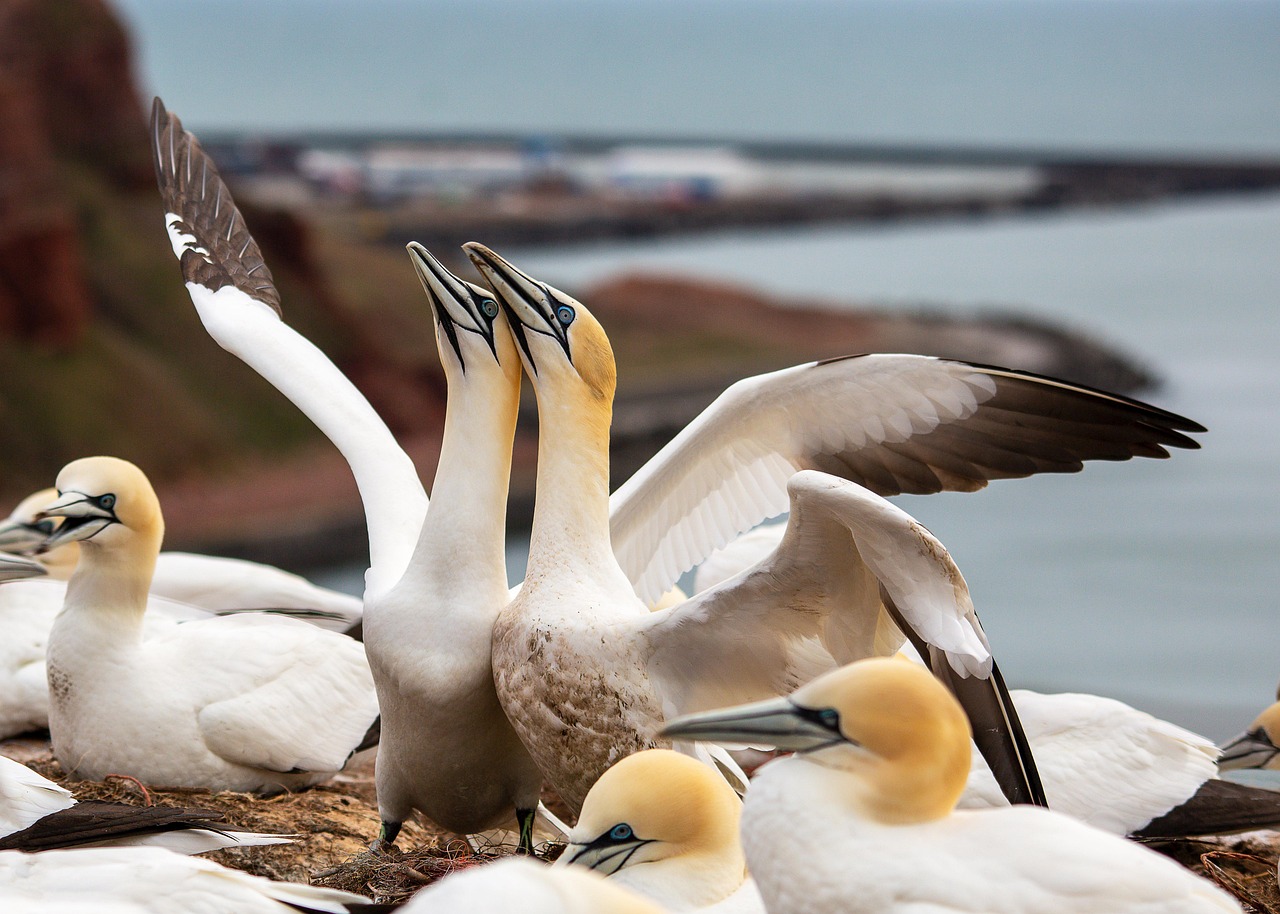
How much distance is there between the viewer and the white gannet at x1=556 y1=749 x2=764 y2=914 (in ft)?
9.42

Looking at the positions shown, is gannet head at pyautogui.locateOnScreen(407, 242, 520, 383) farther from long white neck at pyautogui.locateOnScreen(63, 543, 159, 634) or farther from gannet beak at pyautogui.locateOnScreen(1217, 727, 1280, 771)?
gannet beak at pyautogui.locateOnScreen(1217, 727, 1280, 771)

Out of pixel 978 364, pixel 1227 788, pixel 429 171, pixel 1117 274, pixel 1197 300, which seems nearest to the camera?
pixel 978 364

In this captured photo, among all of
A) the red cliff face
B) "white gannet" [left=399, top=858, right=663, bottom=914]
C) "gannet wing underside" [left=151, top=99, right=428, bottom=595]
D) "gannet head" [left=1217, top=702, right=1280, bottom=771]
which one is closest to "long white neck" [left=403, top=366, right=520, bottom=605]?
"gannet wing underside" [left=151, top=99, right=428, bottom=595]

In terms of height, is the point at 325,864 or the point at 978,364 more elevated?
the point at 978,364

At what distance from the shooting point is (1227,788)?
436 cm

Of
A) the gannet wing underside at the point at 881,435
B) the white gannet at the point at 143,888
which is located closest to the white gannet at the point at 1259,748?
the gannet wing underside at the point at 881,435

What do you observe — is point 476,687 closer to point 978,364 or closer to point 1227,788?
point 978,364

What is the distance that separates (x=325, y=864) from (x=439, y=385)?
26.3 m

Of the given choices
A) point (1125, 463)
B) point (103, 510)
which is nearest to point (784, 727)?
point (103, 510)

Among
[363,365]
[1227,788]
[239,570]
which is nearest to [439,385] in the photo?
[363,365]

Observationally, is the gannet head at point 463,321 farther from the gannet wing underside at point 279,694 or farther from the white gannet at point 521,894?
the white gannet at point 521,894

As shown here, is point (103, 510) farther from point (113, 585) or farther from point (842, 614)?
point (842, 614)

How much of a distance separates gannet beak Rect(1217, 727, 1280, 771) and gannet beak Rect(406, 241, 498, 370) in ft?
9.27

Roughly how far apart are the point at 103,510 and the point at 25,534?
36 cm
